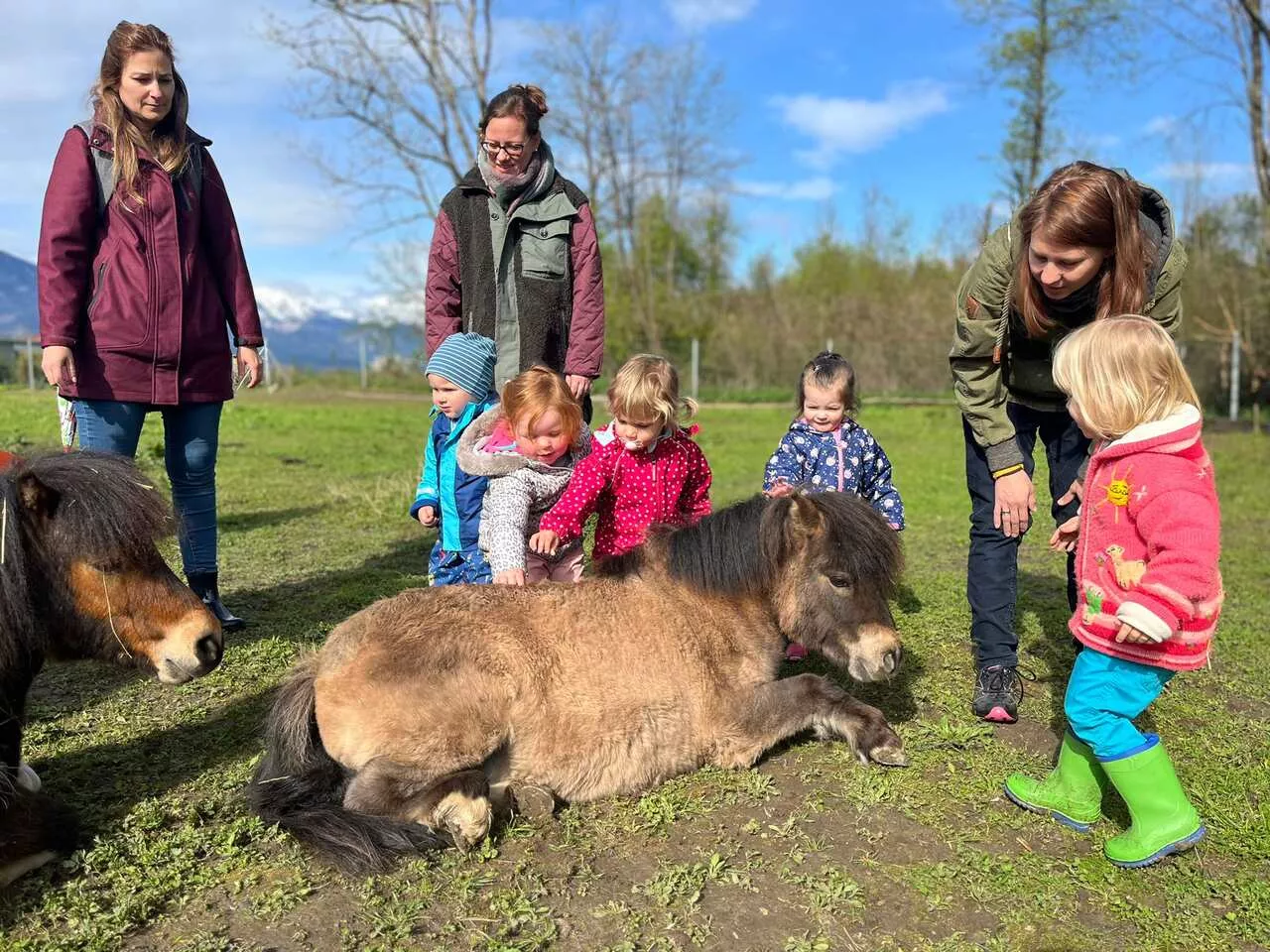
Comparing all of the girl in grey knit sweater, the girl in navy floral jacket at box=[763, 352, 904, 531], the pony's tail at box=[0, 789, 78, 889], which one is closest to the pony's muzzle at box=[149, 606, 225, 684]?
the pony's tail at box=[0, 789, 78, 889]

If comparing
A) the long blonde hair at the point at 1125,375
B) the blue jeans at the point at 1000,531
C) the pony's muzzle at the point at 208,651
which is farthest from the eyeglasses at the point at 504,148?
the long blonde hair at the point at 1125,375

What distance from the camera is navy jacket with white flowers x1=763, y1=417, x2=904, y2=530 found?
5.19 meters

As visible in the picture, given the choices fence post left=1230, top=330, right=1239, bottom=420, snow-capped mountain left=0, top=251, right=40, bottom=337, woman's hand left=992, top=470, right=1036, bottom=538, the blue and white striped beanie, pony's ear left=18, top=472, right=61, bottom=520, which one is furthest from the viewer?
snow-capped mountain left=0, top=251, right=40, bottom=337

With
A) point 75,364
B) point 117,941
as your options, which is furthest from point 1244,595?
point 75,364

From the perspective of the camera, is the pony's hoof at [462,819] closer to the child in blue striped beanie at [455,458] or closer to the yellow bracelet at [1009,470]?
the child in blue striped beanie at [455,458]

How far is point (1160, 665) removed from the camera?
310 cm

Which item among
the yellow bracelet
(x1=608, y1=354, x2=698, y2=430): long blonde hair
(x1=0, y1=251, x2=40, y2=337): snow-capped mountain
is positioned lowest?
the yellow bracelet

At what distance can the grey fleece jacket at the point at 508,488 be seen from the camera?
4.65m

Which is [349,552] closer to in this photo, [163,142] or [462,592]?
[163,142]

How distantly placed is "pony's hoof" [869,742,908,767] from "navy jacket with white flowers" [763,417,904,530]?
1.59m

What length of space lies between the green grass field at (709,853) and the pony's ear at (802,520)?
1.03 meters

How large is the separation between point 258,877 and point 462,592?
4.17 feet

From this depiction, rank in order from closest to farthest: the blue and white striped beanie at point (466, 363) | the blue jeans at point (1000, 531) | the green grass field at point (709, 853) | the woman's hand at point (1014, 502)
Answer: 1. the green grass field at point (709, 853)
2. the woman's hand at point (1014, 502)
3. the blue jeans at point (1000, 531)
4. the blue and white striped beanie at point (466, 363)

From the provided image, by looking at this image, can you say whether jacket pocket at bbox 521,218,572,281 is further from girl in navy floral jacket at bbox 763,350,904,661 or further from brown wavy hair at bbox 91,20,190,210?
brown wavy hair at bbox 91,20,190,210
